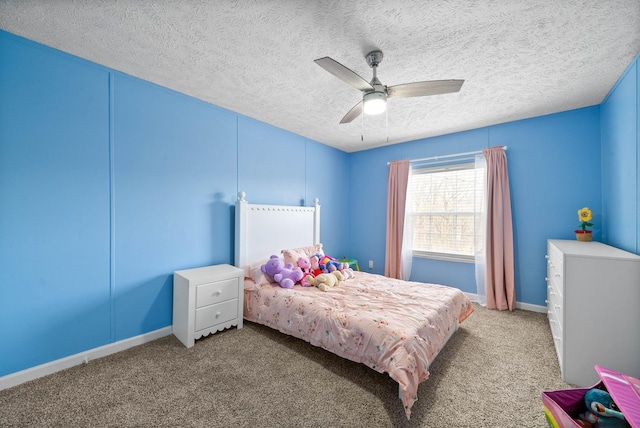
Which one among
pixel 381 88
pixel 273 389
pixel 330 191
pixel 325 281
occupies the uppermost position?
pixel 381 88

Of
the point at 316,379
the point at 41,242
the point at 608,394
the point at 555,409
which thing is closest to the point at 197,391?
the point at 316,379

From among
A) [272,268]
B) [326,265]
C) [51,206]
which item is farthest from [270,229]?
[51,206]

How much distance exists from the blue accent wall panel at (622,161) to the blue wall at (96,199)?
3.77m

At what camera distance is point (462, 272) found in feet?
12.5

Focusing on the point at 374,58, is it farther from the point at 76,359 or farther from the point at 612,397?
the point at 76,359

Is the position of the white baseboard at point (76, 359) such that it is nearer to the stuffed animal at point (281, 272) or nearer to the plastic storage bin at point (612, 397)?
the stuffed animal at point (281, 272)

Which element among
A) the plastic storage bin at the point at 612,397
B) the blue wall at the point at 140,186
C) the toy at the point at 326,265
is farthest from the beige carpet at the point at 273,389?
the toy at the point at 326,265

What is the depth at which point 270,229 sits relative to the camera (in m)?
3.46

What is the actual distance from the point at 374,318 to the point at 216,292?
1566 mm

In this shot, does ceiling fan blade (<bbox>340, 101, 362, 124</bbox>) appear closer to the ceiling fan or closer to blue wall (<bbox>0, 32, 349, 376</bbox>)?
the ceiling fan

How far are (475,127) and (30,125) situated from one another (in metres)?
4.73

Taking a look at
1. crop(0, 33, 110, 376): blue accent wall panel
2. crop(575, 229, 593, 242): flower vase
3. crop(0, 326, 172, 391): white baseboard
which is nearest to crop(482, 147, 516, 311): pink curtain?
crop(575, 229, 593, 242): flower vase

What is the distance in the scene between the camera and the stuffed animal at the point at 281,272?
286 cm

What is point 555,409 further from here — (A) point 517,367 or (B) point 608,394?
(A) point 517,367
